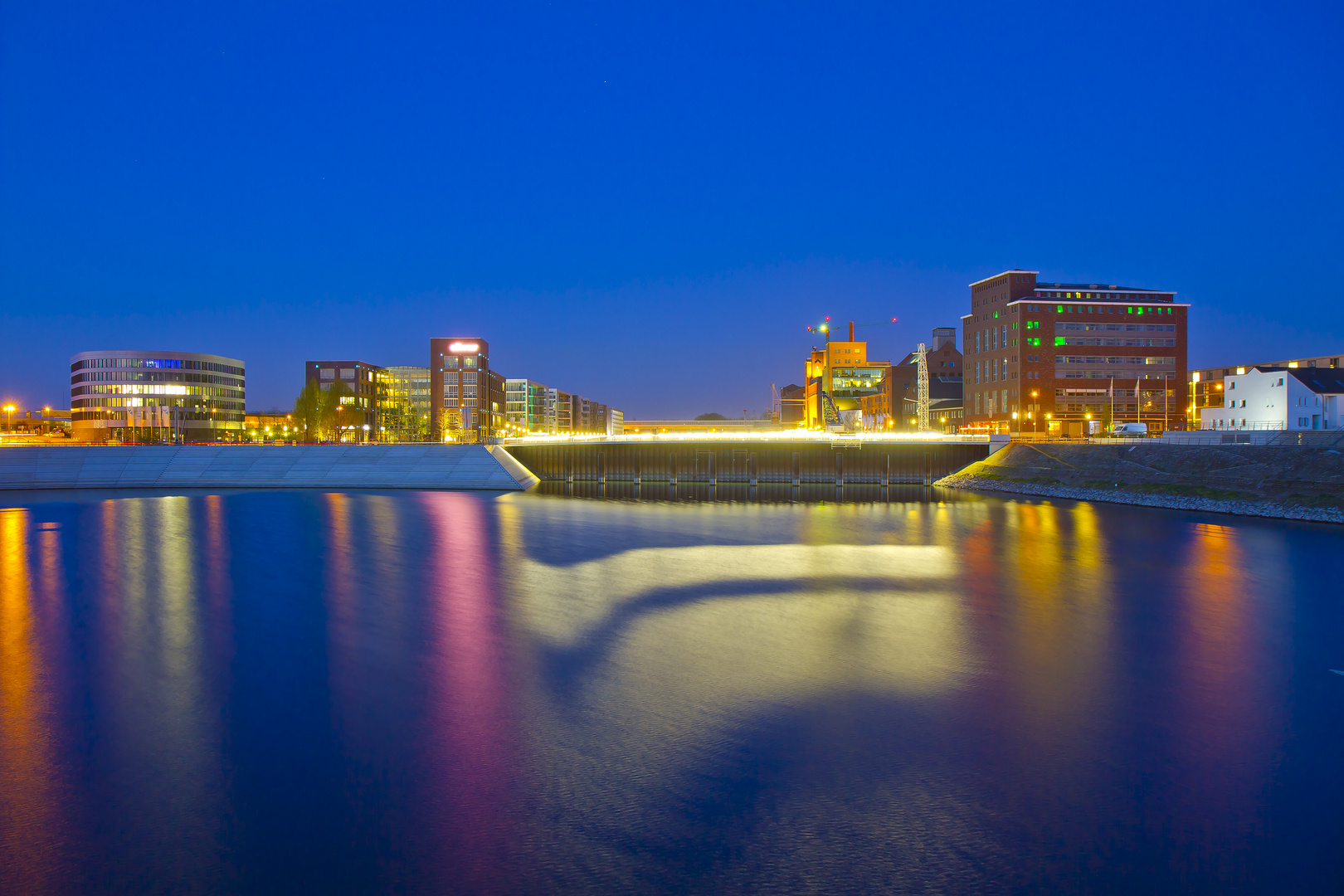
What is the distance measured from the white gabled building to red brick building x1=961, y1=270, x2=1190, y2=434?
30.4 m

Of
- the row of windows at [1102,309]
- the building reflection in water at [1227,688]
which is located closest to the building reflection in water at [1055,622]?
the building reflection in water at [1227,688]

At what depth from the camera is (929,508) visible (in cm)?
6209

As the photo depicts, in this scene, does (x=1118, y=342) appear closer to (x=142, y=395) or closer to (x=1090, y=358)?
(x=1090, y=358)

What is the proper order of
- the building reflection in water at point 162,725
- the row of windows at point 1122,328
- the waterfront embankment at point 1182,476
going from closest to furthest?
the building reflection in water at point 162,725 → the waterfront embankment at point 1182,476 → the row of windows at point 1122,328

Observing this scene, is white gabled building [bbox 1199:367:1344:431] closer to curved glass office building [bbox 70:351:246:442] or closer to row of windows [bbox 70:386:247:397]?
curved glass office building [bbox 70:351:246:442]

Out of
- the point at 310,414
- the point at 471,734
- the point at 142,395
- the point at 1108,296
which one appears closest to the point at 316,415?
the point at 310,414

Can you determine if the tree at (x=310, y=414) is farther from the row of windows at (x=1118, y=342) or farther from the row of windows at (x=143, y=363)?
the row of windows at (x=1118, y=342)

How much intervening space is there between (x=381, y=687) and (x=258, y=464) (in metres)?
72.3

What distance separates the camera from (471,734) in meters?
14.1

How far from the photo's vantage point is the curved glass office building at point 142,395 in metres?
152

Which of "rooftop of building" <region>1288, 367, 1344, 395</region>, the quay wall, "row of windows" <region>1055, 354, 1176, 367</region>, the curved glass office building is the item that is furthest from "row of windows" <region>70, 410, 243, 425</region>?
"rooftop of building" <region>1288, 367, 1344, 395</region>

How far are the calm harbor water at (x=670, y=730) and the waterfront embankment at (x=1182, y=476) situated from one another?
22.8 meters

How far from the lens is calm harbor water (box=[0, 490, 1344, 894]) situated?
32.1 ft

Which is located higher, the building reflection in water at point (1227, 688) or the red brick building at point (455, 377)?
the red brick building at point (455, 377)
